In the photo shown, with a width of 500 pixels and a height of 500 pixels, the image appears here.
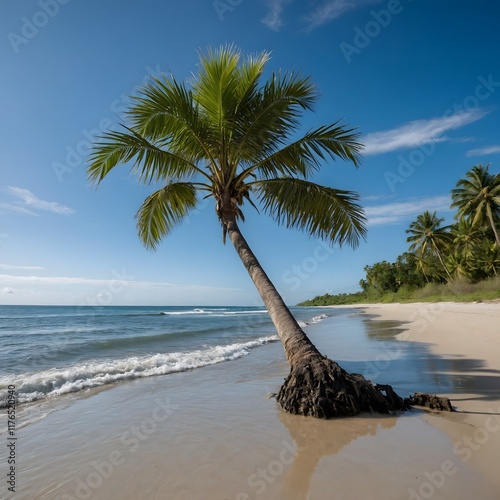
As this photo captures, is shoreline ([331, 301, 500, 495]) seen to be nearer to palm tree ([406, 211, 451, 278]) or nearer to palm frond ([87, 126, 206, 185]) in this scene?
palm frond ([87, 126, 206, 185])

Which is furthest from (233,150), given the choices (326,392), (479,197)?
(479,197)

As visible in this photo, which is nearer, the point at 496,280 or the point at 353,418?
the point at 353,418

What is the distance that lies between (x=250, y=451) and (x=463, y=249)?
48.2 metres

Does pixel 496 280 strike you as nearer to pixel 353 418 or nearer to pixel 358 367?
pixel 358 367

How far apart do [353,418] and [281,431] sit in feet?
3.13

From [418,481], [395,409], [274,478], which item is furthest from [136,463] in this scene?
[395,409]

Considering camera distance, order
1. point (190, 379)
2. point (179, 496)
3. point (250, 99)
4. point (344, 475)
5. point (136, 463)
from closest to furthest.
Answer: point (179, 496) < point (344, 475) < point (136, 463) < point (250, 99) < point (190, 379)

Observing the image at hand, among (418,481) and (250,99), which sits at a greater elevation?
(250,99)

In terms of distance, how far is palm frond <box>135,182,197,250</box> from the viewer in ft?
23.0

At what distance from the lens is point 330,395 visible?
4.02 metres

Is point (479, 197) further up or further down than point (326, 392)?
further up

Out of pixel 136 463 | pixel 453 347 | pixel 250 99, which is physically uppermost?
pixel 250 99

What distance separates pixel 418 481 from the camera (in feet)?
8.27

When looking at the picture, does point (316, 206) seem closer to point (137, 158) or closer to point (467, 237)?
point (137, 158)
